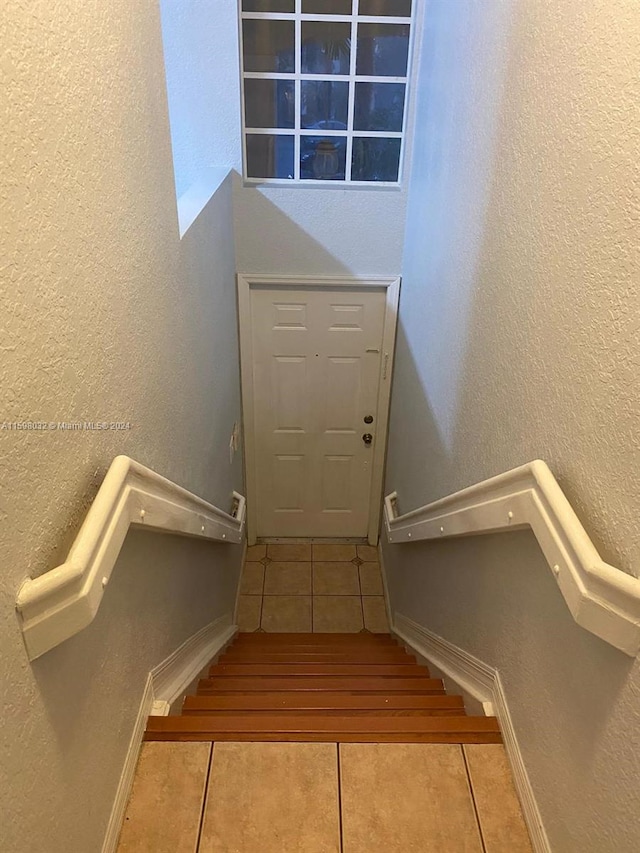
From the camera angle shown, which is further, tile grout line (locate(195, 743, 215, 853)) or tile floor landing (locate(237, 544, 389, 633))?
tile floor landing (locate(237, 544, 389, 633))

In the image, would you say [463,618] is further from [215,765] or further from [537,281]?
[537,281]

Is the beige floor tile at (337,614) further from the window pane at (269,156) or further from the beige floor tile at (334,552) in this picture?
the window pane at (269,156)

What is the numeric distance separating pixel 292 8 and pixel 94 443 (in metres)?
2.88

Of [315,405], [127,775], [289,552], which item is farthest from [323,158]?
[127,775]

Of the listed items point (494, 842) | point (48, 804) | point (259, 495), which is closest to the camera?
point (48, 804)

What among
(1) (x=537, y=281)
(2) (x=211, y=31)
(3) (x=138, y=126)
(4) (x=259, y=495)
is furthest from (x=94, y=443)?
(4) (x=259, y=495)

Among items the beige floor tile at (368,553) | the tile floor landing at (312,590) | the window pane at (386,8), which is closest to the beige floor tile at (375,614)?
the tile floor landing at (312,590)

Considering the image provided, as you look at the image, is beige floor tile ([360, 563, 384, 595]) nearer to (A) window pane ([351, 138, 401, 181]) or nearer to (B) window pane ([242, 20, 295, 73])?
(A) window pane ([351, 138, 401, 181])

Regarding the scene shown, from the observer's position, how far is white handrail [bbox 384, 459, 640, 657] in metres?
1.01

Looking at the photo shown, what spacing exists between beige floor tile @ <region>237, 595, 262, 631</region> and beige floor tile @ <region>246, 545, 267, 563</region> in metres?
0.38

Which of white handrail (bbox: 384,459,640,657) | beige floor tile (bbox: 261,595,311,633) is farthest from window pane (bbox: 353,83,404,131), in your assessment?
beige floor tile (bbox: 261,595,311,633)

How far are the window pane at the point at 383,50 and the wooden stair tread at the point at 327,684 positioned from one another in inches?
120

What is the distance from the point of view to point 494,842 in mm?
1434

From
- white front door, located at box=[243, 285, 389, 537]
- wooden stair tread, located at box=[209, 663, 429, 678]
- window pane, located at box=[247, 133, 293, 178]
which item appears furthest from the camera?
white front door, located at box=[243, 285, 389, 537]
